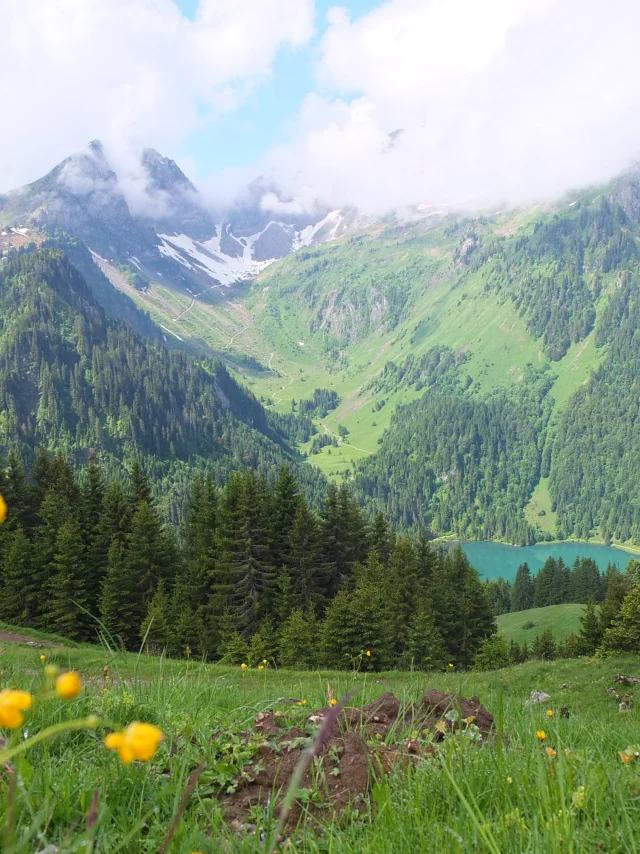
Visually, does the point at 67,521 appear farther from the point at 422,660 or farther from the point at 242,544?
the point at 422,660

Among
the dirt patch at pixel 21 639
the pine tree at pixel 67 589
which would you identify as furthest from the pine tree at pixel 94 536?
the dirt patch at pixel 21 639

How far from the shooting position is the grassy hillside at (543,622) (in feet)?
280

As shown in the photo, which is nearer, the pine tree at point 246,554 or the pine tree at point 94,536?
the pine tree at point 246,554

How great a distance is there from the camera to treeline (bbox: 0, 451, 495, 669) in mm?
39531

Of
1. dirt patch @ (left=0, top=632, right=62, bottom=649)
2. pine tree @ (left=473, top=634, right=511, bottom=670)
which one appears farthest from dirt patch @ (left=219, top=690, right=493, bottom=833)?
pine tree @ (left=473, top=634, right=511, bottom=670)

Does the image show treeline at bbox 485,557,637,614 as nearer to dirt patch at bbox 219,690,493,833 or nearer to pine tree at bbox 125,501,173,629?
pine tree at bbox 125,501,173,629

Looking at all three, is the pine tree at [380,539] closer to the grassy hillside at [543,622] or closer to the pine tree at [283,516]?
the pine tree at [283,516]

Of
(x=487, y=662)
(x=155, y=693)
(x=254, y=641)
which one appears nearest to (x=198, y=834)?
(x=155, y=693)

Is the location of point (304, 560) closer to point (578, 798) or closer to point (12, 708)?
point (578, 798)

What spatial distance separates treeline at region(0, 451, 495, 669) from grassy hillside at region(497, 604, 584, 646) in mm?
35187

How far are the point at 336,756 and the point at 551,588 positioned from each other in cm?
13112

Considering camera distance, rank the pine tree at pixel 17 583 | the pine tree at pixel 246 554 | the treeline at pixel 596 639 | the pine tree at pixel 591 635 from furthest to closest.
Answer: the pine tree at pixel 591 635 < the pine tree at pixel 246 554 < the pine tree at pixel 17 583 < the treeline at pixel 596 639

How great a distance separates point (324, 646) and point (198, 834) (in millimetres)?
36626

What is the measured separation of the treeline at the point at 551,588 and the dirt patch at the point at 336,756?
121462mm
